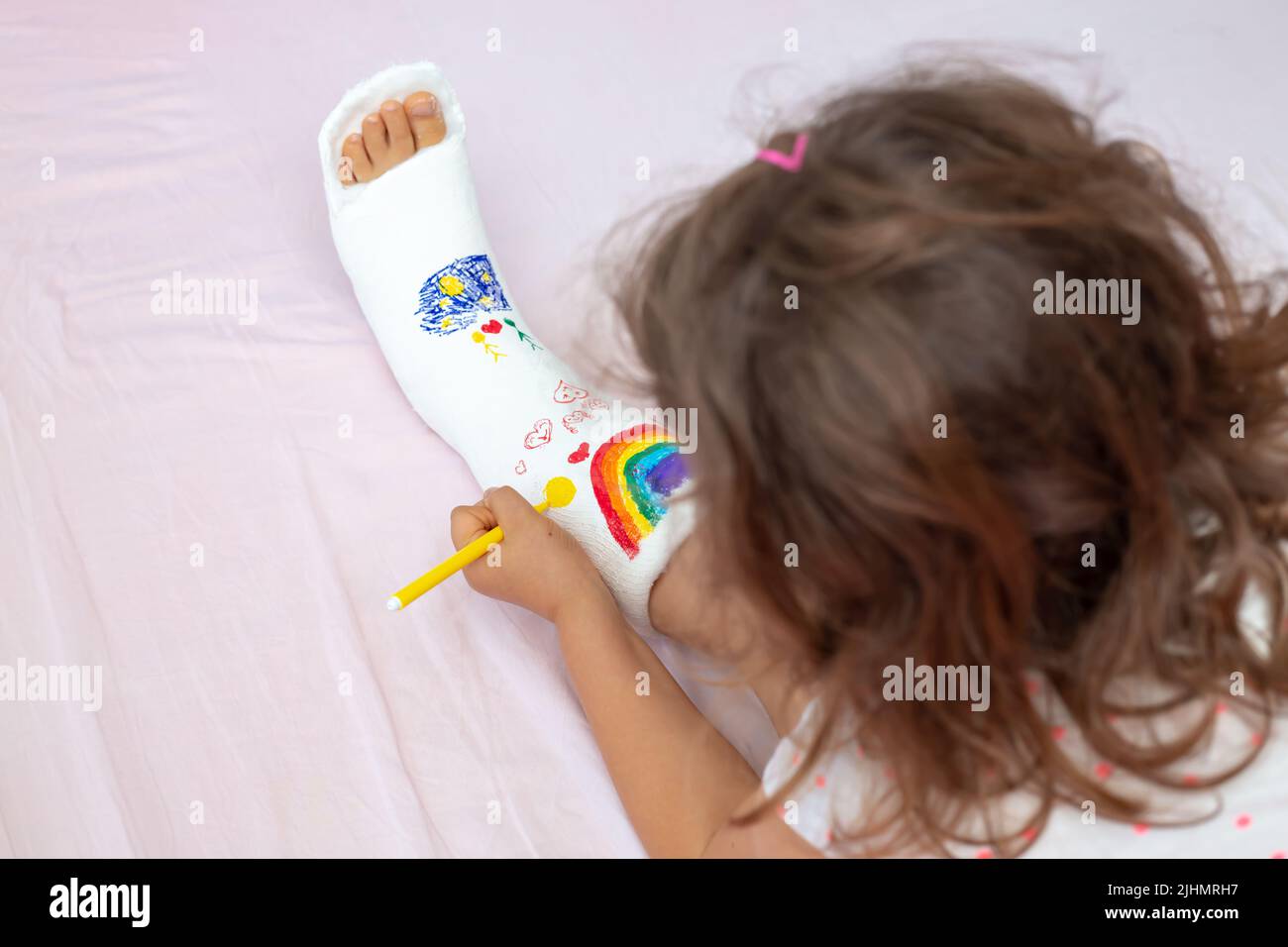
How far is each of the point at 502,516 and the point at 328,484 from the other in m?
0.17

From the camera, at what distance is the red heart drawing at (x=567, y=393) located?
88 centimetres

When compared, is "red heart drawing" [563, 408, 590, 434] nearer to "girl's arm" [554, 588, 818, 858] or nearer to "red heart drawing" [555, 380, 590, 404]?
"red heart drawing" [555, 380, 590, 404]

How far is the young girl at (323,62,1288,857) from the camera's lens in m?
0.47

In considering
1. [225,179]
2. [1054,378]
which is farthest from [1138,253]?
[225,179]

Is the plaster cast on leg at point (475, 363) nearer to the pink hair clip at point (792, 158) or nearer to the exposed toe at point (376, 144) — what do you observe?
the exposed toe at point (376, 144)

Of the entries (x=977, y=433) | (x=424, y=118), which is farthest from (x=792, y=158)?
(x=424, y=118)

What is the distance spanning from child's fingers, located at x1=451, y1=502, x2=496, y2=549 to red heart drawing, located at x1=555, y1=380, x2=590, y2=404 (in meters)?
0.11

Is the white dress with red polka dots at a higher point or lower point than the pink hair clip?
lower

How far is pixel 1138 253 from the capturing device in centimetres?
50

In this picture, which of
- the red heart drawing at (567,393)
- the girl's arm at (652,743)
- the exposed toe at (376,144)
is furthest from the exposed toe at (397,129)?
the girl's arm at (652,743)

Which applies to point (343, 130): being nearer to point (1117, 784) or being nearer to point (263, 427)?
point (263, 427)

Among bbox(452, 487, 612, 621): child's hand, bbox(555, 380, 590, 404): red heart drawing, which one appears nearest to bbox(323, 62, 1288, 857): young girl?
bbox(452, 487, 612, 621): child's hand

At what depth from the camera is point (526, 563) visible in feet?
2.56

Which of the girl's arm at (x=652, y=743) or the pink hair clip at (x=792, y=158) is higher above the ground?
the pink hair clip at (x=792, y=158)
